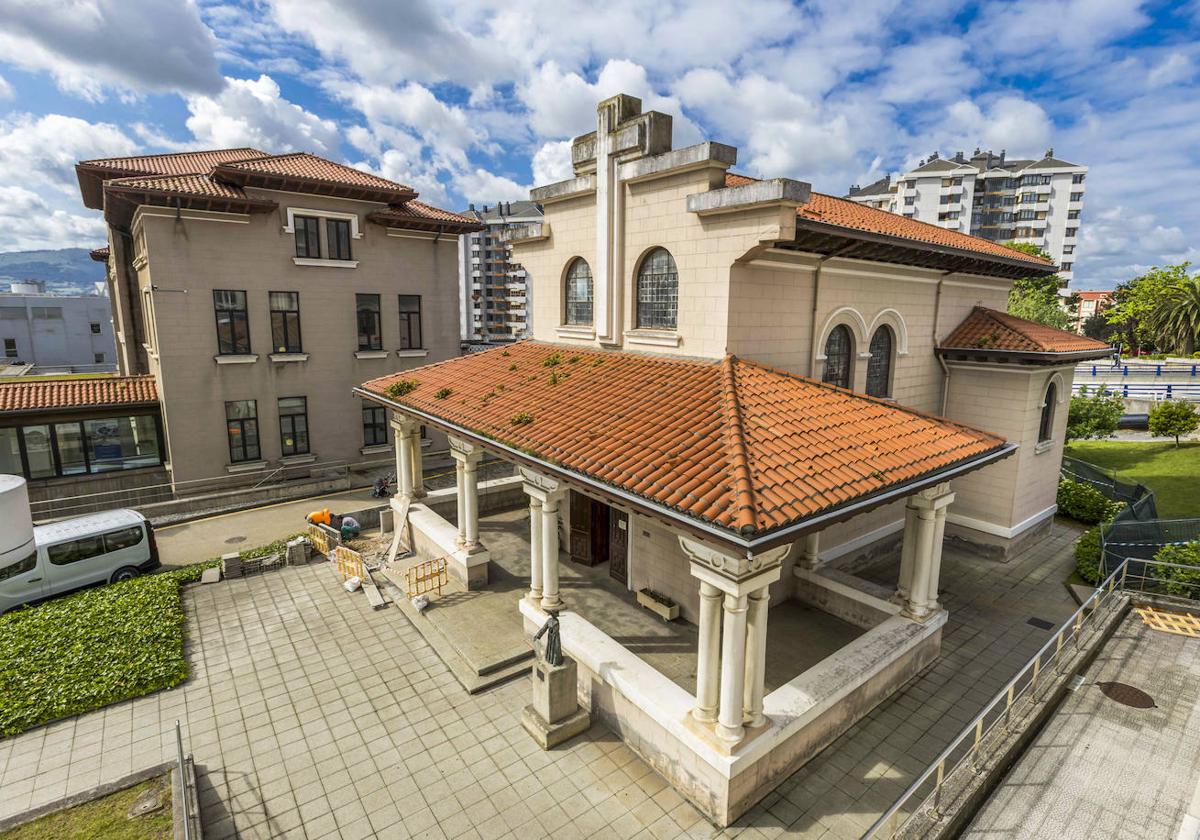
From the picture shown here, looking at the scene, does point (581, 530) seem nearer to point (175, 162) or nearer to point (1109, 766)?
point (1109, 766)

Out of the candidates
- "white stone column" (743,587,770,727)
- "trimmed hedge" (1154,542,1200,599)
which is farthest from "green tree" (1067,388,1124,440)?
"white stone column" (743,587,770,727)

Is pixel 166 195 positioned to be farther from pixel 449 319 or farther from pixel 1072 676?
pixel 1072 676

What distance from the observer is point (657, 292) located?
42.5ft

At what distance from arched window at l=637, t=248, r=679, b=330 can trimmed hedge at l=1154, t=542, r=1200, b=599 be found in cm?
1244

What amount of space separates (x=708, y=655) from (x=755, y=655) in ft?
2.11

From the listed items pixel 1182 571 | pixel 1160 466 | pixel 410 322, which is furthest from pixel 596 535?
pixel 1160 466

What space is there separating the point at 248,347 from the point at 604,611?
18.3m

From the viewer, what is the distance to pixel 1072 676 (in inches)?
399

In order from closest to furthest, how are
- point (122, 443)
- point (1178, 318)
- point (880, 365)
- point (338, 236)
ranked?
point (880, 365), point (122, 443), point (338, 236), point (1178, 318)

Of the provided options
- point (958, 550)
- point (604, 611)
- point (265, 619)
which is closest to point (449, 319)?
point (265, 619)

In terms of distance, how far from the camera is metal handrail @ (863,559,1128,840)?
669cm

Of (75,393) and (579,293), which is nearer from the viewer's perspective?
(579,293)

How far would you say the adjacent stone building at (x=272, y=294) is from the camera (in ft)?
67.9

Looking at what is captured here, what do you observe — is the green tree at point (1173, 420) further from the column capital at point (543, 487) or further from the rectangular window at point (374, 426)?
the rectangular window at point (374, 426)
